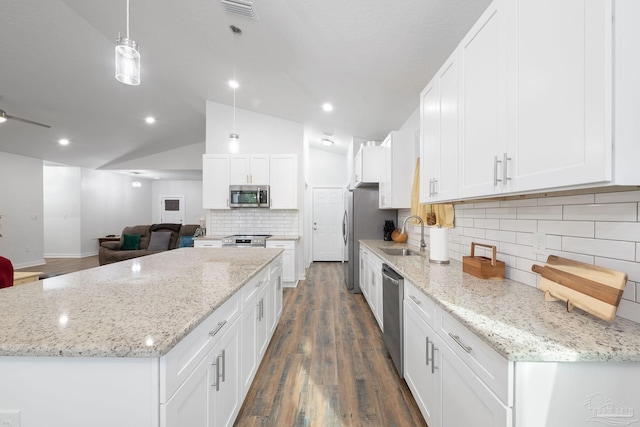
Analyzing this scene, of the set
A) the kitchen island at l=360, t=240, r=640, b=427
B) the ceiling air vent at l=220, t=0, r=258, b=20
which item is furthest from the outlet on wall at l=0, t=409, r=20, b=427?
the ceiling air vent at l=220, t=0, r=258, b=20

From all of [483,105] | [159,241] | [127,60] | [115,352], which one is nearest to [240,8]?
[127,60]

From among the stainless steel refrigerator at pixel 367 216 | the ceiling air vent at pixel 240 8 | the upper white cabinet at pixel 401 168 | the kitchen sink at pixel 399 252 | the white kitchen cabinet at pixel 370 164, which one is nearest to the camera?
the ceiling air vent at pixel 240 8

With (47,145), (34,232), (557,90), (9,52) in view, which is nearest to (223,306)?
(557,90)

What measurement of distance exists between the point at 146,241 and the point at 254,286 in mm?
5376

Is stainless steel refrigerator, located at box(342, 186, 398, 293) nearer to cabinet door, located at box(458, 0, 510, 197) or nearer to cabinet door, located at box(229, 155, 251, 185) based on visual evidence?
cabinet door, located at box(229, 155, 251, 185)

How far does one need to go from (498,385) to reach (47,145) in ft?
27.2

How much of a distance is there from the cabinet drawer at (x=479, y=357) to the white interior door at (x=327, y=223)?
5750 millimetres

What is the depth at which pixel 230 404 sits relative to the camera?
141 centimetres

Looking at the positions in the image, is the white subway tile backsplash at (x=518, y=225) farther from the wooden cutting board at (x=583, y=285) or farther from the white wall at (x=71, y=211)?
the white wall at (x=71, y=211)

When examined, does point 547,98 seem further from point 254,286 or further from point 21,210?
point 21,210

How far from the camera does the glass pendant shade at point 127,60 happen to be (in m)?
1.32

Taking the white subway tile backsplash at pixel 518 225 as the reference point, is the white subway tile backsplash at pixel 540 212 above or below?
above

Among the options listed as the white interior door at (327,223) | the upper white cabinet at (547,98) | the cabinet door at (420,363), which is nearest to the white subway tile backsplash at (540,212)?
the upper white cabinet at (547,98)

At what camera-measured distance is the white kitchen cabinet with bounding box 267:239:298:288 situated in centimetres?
450
